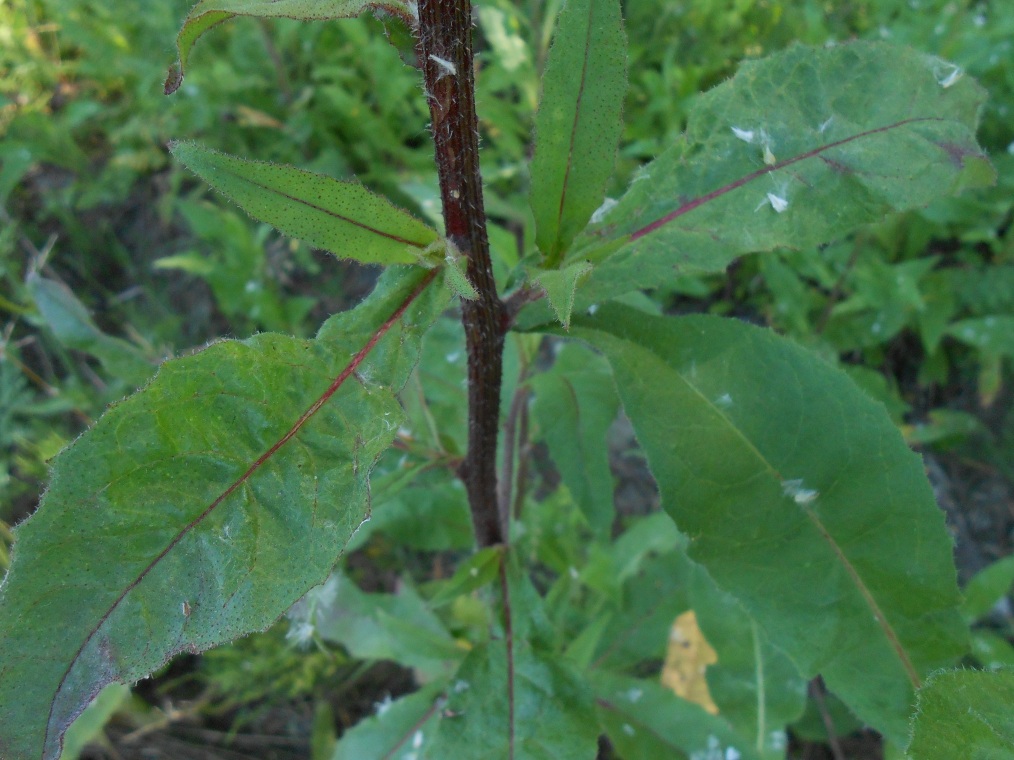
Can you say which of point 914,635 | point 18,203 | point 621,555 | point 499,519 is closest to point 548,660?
point 499,519

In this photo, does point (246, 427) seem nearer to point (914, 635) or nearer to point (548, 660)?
point (548, 660)

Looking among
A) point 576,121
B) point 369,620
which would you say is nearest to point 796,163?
point 576,121

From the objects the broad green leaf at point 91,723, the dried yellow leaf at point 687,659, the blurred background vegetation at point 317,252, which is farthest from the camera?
the blurred background vegetation at point 317,252

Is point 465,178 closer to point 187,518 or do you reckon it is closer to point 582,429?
point 187,518

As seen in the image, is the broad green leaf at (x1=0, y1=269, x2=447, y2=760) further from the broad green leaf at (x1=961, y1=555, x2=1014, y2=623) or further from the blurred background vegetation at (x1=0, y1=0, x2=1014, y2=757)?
the broad green leaf at (x1=961, y1=555, x2=1014, y2=623)

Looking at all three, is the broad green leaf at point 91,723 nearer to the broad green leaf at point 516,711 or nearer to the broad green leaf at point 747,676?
the broad green leaf at point 516,711

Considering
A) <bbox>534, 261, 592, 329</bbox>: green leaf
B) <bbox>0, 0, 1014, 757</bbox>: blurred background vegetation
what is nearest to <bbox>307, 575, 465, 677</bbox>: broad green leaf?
<bbox>0, 0, 1014, 757</bbox>: blurred background vegetation

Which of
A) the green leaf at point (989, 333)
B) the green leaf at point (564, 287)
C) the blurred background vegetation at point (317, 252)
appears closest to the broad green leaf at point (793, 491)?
the green leaf at point (564, 287)
